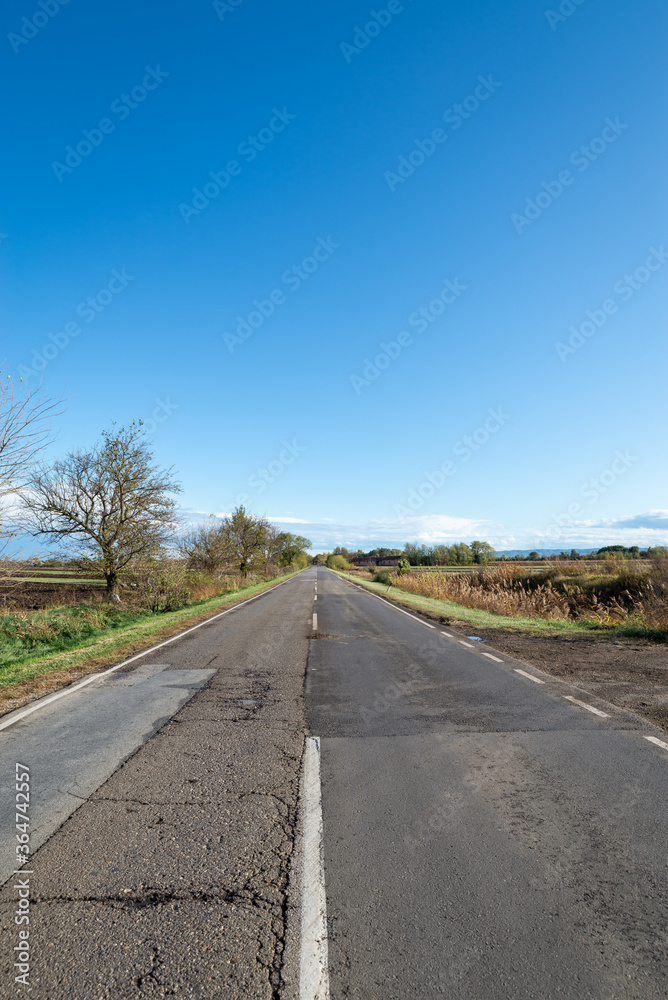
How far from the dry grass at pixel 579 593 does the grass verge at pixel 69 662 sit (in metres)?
12.3

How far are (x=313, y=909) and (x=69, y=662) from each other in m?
8.47

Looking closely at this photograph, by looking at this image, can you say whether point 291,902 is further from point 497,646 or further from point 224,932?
point 497,646

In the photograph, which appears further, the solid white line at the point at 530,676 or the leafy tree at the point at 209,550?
the leafy tree at the point at 209,550

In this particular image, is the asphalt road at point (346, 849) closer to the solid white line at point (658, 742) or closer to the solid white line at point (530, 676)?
the solid white line at point (658, 742)

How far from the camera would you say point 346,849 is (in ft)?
10.9

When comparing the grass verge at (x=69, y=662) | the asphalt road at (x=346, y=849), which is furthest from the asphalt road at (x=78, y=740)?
the grass verge at (x=69, y=662)

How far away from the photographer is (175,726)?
230 inches

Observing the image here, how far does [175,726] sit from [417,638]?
8.06 metres

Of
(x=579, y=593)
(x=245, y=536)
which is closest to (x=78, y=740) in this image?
(x=579, y=593)

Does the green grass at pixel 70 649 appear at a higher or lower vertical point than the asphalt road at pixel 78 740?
lower

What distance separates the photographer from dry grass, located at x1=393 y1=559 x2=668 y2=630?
16.0 meters

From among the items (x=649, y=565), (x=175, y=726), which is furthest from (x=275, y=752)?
(x=649, y=565)

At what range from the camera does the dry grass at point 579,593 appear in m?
16.0

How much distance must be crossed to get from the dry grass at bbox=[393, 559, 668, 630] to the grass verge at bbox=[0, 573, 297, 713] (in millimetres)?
12277
